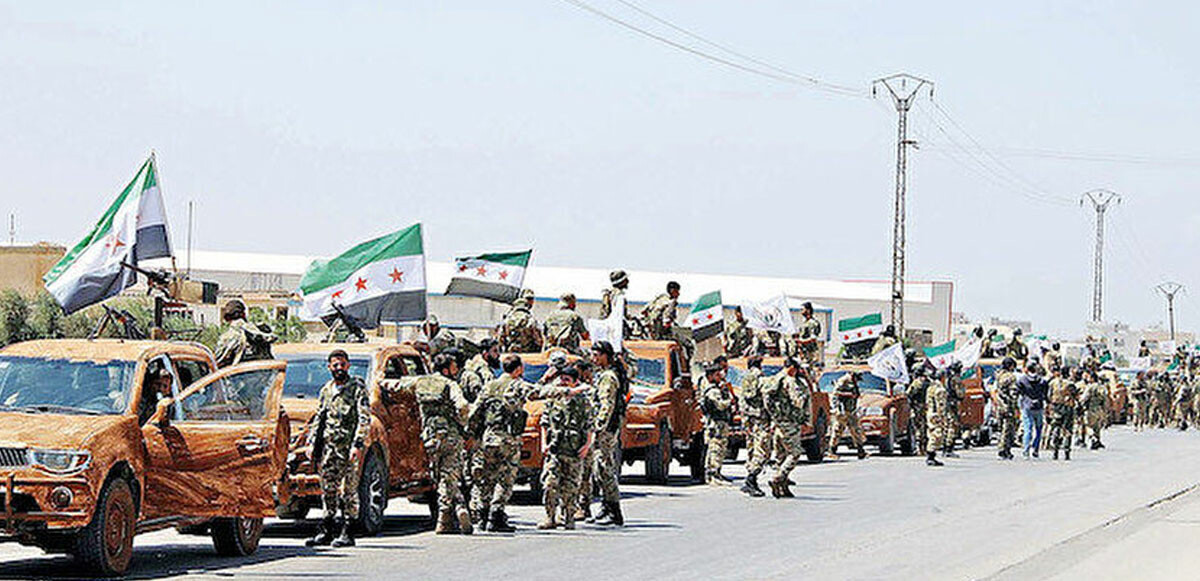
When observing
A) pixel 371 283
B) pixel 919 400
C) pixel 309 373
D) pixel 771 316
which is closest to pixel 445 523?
pixel 309 373

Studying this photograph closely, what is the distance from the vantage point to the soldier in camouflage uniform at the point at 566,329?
23.7 m

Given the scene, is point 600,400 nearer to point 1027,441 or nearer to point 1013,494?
point 1013,494

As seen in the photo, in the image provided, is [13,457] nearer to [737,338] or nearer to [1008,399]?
[737,338]

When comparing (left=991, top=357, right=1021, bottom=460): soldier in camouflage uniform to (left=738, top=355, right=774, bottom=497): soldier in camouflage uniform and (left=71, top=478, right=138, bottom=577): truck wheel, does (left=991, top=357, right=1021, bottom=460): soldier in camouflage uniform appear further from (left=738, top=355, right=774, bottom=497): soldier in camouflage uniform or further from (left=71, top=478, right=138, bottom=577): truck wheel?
(left=71, top=478, right=138, bottom=577): truck wheel

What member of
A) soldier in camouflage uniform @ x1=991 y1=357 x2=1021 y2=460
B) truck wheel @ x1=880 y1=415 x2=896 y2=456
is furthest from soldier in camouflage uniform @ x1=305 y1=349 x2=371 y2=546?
soldier in camouflage uniform @ x1=991 y1=357 x2=1021 y2=460

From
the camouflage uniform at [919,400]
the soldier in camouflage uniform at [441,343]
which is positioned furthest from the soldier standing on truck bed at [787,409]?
the camouflage uniform at [919,400]

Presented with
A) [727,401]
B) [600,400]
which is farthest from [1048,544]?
[727,401]

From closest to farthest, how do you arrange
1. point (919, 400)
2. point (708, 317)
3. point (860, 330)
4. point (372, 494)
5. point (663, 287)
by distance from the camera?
point (372, 494) < point (919, 400) < point (708, 317) < point (860, 330) < point (663, 287)

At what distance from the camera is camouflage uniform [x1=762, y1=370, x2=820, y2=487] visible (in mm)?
23031

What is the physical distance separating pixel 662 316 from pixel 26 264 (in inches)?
1524

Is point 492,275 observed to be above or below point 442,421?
above

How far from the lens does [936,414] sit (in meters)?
33.7

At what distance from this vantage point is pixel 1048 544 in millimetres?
17984

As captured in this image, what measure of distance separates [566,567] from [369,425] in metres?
2.56
